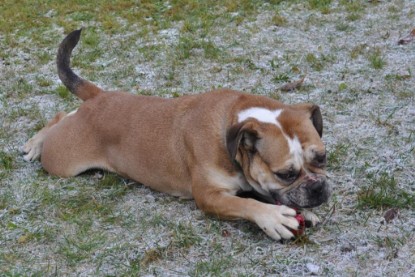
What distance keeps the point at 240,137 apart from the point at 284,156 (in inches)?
14.4

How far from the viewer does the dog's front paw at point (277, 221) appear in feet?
14.6

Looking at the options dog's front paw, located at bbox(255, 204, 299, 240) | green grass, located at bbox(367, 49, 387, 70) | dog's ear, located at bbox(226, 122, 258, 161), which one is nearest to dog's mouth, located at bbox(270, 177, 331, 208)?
dog's front paw, located at bbox(255, 204, 299, 240)

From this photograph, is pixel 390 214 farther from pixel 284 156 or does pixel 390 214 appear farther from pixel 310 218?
pixel 284 156

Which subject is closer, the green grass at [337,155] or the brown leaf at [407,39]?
the green grass at [337,155]

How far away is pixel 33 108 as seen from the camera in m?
7.74

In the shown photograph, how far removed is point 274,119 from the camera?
15.7 ft

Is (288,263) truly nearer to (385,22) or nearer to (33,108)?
(33,108)

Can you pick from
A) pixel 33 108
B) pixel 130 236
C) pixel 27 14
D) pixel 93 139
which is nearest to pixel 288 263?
pixel 130 236

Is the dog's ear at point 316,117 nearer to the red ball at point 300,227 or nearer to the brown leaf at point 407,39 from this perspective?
the red ball at point 300,227

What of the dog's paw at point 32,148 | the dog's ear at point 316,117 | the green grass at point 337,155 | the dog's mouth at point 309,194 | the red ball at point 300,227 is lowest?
the dog's paw at point 32,148

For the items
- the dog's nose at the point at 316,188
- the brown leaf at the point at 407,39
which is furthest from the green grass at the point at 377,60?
the dog's nose at the point at 316,188

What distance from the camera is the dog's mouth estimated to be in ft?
14.9

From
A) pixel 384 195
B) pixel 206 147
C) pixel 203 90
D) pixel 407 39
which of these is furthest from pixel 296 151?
pixel 407 39

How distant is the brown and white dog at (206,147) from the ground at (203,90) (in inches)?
7.4
